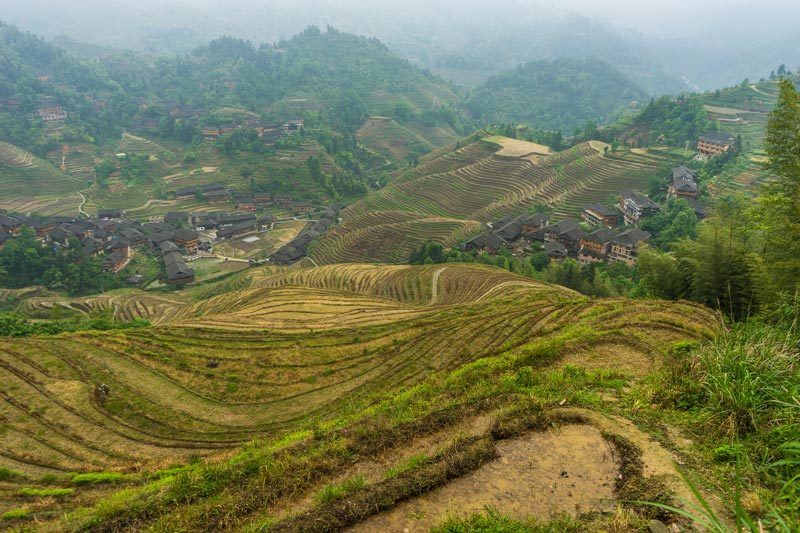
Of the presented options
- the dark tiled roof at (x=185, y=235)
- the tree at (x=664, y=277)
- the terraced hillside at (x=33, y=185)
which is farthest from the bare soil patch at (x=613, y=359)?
the terraced hillside at (x=33, y=185)

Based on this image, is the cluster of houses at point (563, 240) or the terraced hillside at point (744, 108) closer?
the cluster of houses at point (563, 240)

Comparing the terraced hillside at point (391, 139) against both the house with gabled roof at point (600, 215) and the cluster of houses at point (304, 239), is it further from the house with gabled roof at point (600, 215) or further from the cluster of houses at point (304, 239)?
the house with gabled roof at point (600, 215)

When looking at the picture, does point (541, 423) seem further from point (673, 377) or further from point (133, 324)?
point (133, 324)

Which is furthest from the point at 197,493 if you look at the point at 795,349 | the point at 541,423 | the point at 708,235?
the point at 708,235

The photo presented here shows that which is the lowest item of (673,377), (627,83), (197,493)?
(197,493)

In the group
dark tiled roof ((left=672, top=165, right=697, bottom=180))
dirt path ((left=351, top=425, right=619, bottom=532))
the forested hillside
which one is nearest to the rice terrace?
dirt path ((left=351, top=425, right=619, bottom=532))

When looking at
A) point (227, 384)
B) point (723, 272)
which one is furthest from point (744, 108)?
point (227, 384)
